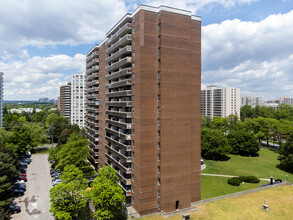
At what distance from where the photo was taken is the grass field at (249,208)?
34.5 meters

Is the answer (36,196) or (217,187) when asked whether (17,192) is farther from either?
(217,187)

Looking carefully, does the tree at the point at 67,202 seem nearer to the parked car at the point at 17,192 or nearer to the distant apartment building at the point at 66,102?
the parked car at the point at 17,192

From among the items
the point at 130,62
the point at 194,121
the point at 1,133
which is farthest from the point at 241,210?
the point at 1,133

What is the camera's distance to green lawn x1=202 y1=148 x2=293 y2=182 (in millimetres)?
57731

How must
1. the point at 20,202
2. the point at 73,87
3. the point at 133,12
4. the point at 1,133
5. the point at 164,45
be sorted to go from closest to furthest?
the point at 164,45
the point at 133,12
the point at 20,202
the point at 1,133
the point at 73,87

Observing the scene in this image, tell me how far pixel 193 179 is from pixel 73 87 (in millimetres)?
103026

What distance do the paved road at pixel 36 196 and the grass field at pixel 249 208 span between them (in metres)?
20.6

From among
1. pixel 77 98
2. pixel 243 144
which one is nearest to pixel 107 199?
pixel 243 144

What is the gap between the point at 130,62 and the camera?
1507 inches

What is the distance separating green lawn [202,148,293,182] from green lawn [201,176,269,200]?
647cm

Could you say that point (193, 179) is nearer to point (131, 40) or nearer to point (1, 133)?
point (131, 40)

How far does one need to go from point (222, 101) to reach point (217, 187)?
10164cm

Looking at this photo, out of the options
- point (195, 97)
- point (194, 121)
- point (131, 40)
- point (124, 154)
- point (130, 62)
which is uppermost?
point (131, 40)

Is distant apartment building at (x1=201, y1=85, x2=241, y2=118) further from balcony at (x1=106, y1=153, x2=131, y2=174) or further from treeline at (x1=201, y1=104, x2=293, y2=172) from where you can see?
balcony at (x1=106, y1=153, x2=131, y2=174)
